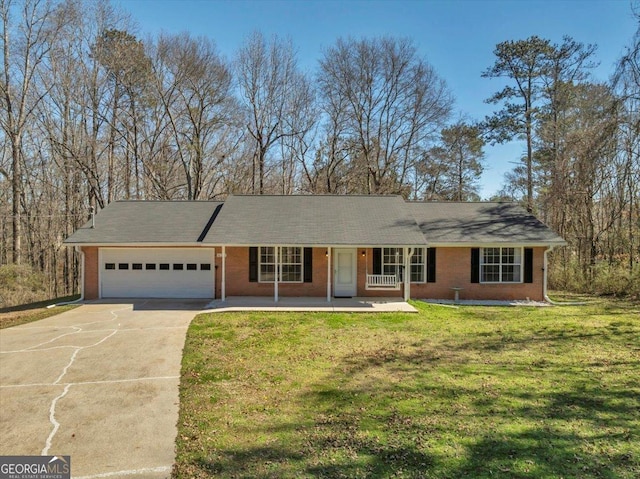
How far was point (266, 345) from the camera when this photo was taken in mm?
8312

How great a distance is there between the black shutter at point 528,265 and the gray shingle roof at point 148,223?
43.1ft

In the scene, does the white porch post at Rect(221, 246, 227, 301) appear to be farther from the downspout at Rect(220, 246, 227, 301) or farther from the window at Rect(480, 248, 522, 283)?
the window at Rect(480, 248, 522, 283)

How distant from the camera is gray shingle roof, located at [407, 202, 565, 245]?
14250mm

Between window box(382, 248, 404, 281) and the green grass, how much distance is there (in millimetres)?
4606

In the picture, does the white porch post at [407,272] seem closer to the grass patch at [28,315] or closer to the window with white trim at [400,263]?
the window with white trim at [400,263]

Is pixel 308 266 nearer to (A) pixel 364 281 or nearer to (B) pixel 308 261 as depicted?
(B) pixel 308 261

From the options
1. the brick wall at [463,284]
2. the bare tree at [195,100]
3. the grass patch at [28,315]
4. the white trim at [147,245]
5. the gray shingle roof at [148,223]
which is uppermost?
the bare tree at [195,100]

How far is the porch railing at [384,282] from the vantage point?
1390 centimetres

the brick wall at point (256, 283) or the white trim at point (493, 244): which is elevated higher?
the white trim at point (493, 244)

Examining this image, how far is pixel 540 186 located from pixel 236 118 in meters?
21.0

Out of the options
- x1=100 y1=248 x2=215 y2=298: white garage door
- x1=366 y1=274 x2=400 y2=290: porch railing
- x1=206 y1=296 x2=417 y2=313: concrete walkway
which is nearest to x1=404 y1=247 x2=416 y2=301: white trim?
x1=206 y1=296 x2=417 y2=313: concrete walkway

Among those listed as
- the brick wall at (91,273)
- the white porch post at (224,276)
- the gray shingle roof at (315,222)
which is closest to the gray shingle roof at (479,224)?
the gray shingle roof at (315,222)

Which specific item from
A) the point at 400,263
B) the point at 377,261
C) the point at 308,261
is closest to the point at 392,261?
the point at 400,263

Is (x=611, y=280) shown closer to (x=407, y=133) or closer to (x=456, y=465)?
(x=407, y=133)
